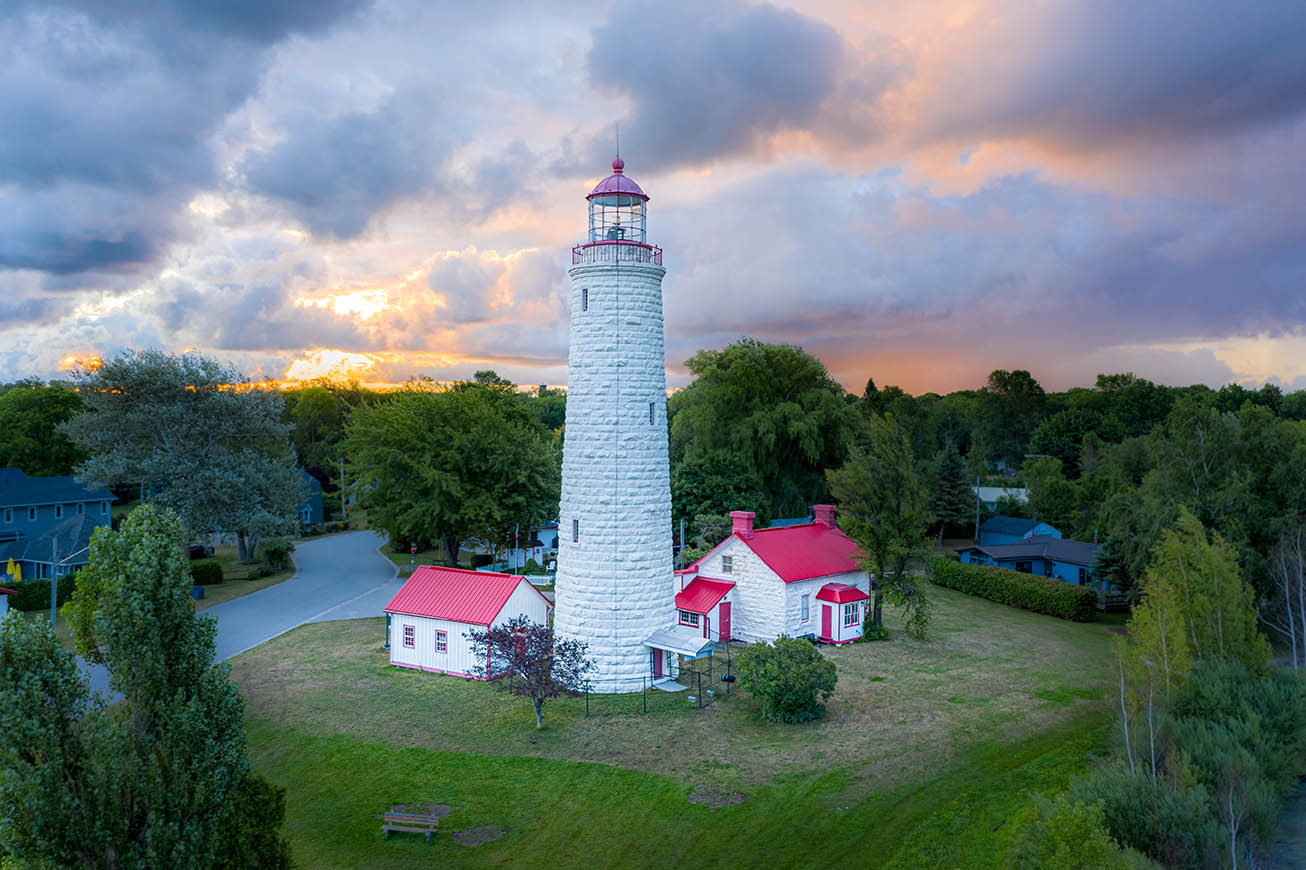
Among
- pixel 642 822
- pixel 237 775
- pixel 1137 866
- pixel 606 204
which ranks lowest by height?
pixel 642 822

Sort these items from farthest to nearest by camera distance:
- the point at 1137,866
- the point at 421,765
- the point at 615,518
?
the point at 615,518 < the point at 421,765 < the point at 1137,866

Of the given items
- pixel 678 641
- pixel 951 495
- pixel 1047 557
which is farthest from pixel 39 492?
pixel 1047 557

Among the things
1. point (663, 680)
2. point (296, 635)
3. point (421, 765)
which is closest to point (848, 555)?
point (663, 680)

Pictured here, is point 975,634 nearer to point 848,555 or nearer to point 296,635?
point 848,555

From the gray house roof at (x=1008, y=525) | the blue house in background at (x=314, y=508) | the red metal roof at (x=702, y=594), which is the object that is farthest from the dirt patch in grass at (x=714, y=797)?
the blue house in background at (x=314, y=508)

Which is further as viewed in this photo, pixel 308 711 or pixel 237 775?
pixel 308 711

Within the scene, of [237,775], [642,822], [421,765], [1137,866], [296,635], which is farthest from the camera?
[296,635]

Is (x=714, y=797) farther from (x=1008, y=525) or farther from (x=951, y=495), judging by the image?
(x=1008, y=525)
